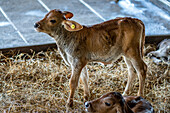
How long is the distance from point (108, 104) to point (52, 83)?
5.72ft

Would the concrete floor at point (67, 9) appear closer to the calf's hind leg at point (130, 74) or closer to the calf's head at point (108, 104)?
the calf's hind leg at point (130, 74)

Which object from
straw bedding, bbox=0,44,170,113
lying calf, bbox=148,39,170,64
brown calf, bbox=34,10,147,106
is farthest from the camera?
lying calf, bbox=148,39,170,64

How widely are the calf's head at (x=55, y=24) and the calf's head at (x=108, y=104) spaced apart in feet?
2.96

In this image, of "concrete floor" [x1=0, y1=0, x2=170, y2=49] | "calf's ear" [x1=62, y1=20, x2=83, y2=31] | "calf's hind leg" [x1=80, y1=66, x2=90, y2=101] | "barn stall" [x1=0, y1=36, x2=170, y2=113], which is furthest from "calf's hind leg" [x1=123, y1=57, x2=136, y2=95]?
"concrete floor" [x1=0, y1=0, x2=170, y2=49]

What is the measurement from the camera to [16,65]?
5.06m

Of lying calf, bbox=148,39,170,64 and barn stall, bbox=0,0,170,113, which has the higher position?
barn stall, bbox=0,0,170,113

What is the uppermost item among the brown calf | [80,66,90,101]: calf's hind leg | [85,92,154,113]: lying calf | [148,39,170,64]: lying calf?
the brown calf

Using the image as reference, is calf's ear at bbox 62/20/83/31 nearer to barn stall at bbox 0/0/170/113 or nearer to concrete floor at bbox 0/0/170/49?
barn stall at bbox 0/0/170/113

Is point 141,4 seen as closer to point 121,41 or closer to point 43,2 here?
point 43,2

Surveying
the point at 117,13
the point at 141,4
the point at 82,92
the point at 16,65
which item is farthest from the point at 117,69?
the point at 141,4

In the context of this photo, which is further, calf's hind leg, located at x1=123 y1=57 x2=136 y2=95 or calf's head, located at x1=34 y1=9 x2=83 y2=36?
calf's hind leg, located at x1=123 y1=57 x2=136 y2=95

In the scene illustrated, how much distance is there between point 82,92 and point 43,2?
3.94 m

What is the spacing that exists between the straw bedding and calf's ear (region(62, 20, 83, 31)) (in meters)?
1.04

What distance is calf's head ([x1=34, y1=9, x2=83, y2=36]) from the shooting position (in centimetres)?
354
